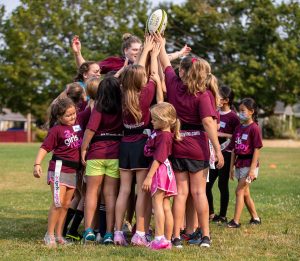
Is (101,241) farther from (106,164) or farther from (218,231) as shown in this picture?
(218,231)

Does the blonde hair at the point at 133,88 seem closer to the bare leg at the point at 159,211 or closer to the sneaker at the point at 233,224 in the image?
the bare leg at the point at 159,211

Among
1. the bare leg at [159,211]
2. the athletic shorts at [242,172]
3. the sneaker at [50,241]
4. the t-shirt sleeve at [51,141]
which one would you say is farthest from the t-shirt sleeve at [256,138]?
the sneaker at [50,241]

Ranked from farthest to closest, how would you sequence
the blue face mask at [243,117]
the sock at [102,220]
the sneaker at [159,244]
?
the blue face mask at [243,117], the sock at [102,220], the sneaker at [159,244]

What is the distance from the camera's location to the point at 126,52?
777 centimetres

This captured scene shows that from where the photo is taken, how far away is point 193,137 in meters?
6.70

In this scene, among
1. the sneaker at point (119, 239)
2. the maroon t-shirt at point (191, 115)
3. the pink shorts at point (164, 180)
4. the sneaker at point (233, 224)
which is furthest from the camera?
the sneaker at point (233, 224)

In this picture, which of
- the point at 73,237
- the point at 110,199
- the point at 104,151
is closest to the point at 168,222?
the point at 110,199

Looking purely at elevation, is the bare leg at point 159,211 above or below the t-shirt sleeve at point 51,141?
below

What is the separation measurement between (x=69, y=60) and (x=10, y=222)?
45.8 meters

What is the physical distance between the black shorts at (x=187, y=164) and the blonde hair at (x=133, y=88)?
2.07 feet

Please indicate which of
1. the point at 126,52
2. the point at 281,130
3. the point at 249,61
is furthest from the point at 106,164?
the point at 281,130

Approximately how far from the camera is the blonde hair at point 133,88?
6.62 meters

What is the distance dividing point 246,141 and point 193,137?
2.04 metres

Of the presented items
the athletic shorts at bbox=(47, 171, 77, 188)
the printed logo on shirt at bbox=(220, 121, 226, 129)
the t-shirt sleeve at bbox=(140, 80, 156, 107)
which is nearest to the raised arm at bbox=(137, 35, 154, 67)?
the t-shirt sleeve at bbox=(140, 80, 156, 107)
